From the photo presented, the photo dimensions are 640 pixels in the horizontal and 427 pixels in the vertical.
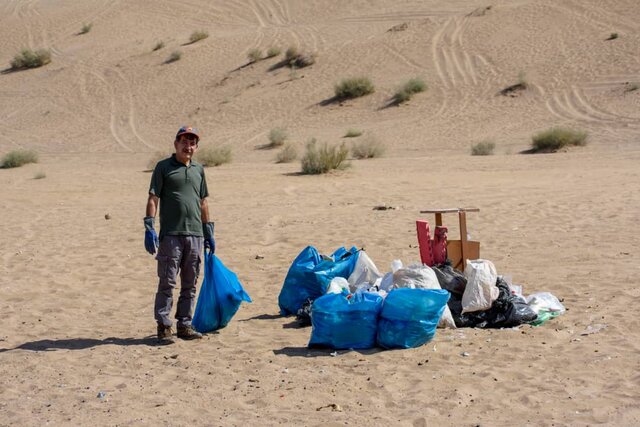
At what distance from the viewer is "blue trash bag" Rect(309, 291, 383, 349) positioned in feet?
21.0

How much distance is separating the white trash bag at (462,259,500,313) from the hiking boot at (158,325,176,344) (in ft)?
7.32

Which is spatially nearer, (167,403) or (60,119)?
(167,403)

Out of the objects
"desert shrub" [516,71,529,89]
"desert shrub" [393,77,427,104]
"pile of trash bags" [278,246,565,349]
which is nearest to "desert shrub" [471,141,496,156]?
"desert shrub" [516,71,529,89]

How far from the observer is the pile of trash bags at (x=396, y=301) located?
6336mm

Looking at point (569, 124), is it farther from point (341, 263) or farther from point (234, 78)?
point (341, 263)

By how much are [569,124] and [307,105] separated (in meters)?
9.56

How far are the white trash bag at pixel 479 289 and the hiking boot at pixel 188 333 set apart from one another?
2.05 metres

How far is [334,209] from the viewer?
1347 centimetres

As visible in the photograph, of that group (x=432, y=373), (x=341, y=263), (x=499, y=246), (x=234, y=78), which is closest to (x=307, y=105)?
(x=234, y=78)

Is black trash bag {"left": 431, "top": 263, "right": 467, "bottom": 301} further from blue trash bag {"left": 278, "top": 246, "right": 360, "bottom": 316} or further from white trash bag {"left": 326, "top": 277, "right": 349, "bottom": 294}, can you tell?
blue trash bag {"left": 278, "top": 246, "right": 360, "bottom": 316}

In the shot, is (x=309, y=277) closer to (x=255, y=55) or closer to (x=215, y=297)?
(x=215, y=297)

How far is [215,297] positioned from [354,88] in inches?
971

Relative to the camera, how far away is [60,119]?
33.4 m

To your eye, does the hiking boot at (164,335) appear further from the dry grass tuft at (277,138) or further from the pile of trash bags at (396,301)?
the dry grass tuft at (277,138)
